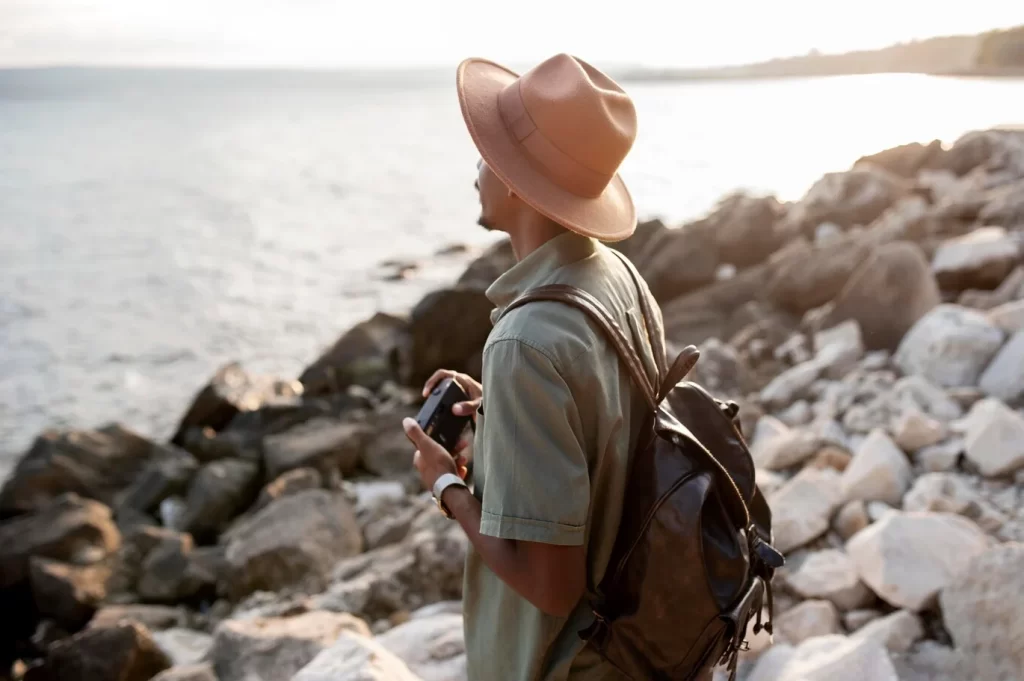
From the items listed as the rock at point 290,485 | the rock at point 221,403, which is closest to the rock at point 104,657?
the rock at point 290,485

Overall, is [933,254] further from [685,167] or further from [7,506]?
[685,167]

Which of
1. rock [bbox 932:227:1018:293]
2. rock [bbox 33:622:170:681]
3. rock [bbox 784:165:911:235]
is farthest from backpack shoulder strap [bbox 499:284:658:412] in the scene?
rock [bbox 784:165:911:235]

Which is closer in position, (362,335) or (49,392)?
(362,335)

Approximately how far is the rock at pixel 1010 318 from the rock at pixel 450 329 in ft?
19.9

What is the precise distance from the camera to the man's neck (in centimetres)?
182

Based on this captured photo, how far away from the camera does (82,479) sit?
373 inches

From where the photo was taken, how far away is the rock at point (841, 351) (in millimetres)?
6469

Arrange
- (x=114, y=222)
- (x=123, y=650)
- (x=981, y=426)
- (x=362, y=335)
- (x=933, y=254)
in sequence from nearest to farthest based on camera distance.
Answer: (x=981, y=426), (x=123, y=650), (x=933, y=254), (x=362, y=335), (x=114, y=222)

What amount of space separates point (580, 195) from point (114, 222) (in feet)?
118

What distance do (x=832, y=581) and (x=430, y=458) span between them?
8.20 feet

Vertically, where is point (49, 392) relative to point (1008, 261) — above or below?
below

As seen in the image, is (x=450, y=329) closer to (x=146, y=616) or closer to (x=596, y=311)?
(x=146, y=616)

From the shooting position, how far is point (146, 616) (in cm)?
635

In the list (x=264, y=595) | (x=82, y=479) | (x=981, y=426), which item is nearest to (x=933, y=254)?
(x=981, y=426)
